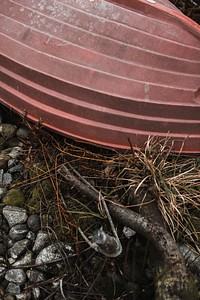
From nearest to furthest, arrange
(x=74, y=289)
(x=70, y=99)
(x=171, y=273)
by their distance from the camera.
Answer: (x=171, y=273), (x=74, y=289), (x=70, y=99)

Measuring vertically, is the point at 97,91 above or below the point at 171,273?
above

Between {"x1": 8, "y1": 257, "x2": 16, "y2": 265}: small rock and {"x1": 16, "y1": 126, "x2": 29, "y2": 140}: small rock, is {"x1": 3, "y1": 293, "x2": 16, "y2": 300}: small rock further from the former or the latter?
{"x1": 16, "y1": 126, "x2": 29, "y2": 140}: small rock

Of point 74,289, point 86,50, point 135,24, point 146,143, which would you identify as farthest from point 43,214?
point 135,24

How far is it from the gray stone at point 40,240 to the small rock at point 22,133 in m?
0.46

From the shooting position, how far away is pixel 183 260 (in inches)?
61.5

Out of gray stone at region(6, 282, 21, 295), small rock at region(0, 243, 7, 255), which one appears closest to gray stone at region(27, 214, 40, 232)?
small rock at region(0, 243, 7, 255)

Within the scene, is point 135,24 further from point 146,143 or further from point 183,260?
point 183,260

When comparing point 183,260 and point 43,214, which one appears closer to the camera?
point 183,260

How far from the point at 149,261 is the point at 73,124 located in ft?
1.83

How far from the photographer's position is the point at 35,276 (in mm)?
1664

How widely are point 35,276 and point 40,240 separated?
5.5 inches

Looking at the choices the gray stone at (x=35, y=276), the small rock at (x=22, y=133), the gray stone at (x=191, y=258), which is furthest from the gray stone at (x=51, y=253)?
the small rock at (x=22, y=133)

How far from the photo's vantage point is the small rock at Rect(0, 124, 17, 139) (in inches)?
81.3

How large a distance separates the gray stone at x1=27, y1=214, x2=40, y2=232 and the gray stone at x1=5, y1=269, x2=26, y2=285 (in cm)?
18
